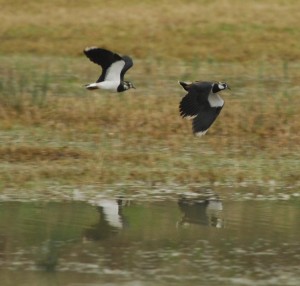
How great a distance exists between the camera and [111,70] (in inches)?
612

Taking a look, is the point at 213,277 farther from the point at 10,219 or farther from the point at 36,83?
the point at 36,83

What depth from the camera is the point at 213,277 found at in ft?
31.5

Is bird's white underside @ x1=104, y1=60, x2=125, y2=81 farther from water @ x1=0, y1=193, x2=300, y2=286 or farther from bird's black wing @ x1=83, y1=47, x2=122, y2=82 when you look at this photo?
water @ x1=0, y1=193, x2=300, y2=286

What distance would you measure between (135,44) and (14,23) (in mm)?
3065

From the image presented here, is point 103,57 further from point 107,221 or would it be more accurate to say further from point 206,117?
point 107,221

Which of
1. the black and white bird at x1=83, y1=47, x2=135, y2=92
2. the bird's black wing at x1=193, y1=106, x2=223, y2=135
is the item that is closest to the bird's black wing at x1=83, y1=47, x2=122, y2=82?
the black and white bird at x1=83, y1=47, x2=135, y2=92

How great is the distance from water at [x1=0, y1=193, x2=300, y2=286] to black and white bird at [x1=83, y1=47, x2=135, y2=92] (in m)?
2.87

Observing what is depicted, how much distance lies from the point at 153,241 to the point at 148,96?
8105 millimetres

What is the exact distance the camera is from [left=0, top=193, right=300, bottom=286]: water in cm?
961

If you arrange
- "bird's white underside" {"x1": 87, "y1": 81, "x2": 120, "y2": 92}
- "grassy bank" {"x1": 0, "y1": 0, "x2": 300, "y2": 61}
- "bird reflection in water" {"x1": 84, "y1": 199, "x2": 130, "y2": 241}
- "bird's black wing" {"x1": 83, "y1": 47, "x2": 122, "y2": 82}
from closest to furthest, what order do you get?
1. "bird reflection in water" {"x1": 84, "y1": 199, "x2": 130, "y2": 241}
2. "bird's black wing" {"x1": 83, "y1": 47, "x2": 122, "y2": 82}
3. "bird's white underside" {"x1": 87, "y1": 81, "x2": 120, "y2": 92}
4. "grassy bank" {"x1": 0, "y1": 0, "x2": 300, "y2": 61}

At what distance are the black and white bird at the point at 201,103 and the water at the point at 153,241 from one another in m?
1.81

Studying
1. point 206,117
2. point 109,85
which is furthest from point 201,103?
point 109,85

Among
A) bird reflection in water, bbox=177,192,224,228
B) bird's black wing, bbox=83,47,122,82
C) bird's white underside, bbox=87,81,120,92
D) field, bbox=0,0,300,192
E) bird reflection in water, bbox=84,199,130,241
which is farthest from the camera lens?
bird's white underside, bbox=87,81,120,92

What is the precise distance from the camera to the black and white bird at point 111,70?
49.4 ft
